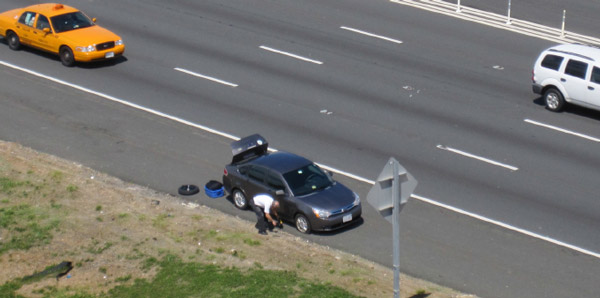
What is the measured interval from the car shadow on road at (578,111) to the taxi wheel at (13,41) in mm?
16983

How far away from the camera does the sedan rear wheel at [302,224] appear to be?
797 inches

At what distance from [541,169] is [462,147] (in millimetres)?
2228

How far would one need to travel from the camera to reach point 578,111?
2794cm

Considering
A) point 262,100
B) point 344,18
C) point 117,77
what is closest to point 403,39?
point 344,18

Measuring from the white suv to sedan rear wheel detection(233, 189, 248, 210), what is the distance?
11041 mm

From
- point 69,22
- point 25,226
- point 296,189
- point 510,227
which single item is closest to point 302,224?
point 296,189

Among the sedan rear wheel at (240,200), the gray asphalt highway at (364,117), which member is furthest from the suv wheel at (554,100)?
the sedan rear wheel at (240,200)

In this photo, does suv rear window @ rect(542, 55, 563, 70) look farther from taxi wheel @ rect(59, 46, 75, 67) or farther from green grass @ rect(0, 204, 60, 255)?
green grass @ rect(0, 204, 60, 255)

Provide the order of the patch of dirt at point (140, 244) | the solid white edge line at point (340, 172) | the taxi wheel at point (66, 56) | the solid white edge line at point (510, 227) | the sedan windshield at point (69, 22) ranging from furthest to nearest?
1. the sedan windshield at point (69, 22)
2. the taxi wheel at point (66, 56)
3. the solid white edge line at point (340, 172)
4. the solid white edge line at point (510, 227)
5. the patch of dirt at point (140, 244)

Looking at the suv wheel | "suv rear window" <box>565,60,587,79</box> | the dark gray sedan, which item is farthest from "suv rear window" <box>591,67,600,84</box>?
the dark gray sedan

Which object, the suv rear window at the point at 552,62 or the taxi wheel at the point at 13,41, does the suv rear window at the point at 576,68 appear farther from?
the taxi wheel at the point at 13,41

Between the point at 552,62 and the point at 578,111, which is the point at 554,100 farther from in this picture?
the point at 552,62

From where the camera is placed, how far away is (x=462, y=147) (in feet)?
81.3

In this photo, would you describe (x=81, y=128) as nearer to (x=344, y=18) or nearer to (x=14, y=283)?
(x=14, y=283)
